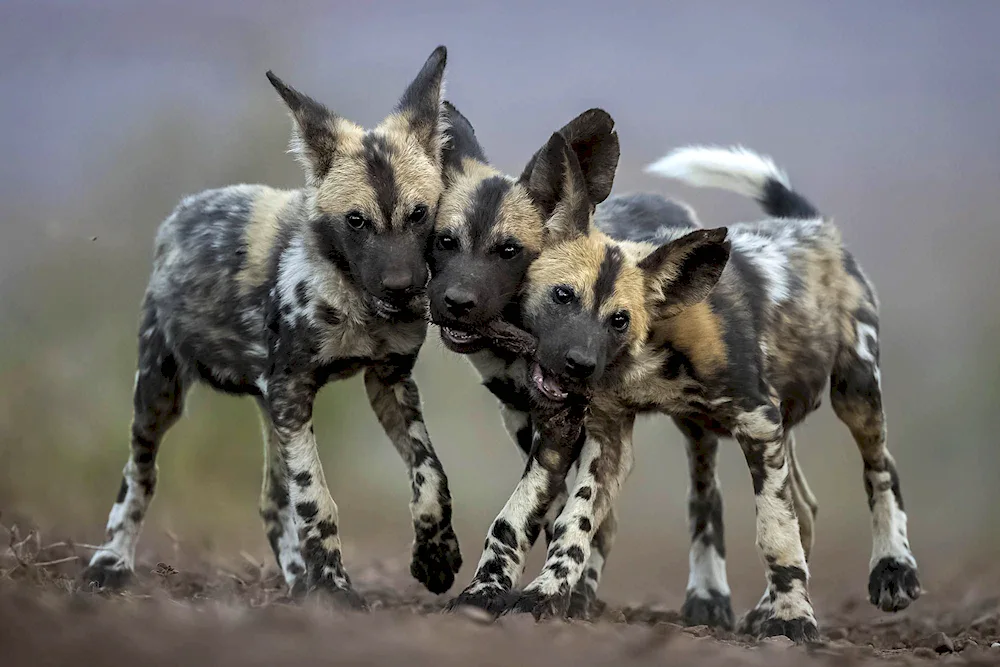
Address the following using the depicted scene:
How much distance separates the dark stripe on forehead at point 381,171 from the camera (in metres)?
5.01

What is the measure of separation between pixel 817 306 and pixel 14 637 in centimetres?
396

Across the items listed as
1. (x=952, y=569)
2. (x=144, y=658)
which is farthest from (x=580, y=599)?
(x=952, y=569)

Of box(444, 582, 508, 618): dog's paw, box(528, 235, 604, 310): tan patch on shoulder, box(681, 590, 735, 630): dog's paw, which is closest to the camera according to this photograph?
box(444, 582, 508, 618): dog's paw

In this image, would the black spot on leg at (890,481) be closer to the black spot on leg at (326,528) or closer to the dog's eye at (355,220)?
the black spot on leg at (326,528)

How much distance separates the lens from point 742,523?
9.52 meters

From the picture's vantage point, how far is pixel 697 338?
499cm

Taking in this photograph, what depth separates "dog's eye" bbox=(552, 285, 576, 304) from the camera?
478cm

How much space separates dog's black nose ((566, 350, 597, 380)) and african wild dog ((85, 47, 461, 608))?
0.74 metres

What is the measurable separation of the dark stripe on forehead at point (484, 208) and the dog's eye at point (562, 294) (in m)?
0.40

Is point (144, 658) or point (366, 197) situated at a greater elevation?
point (366, 197)

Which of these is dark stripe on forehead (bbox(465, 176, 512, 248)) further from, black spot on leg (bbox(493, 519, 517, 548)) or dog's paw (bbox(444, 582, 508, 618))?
dog's paw (bbox(444, 582, 508, 618))

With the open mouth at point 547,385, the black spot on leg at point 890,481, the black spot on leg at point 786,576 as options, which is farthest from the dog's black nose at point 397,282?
the black spot on leg at point 890,481

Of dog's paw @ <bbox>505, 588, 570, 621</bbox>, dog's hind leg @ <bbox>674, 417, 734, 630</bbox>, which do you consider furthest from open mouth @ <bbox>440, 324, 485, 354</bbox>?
dog's hind leg @ <bbox>674, 417, 734, 630</bbox>

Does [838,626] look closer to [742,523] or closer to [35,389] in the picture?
[742,523]
